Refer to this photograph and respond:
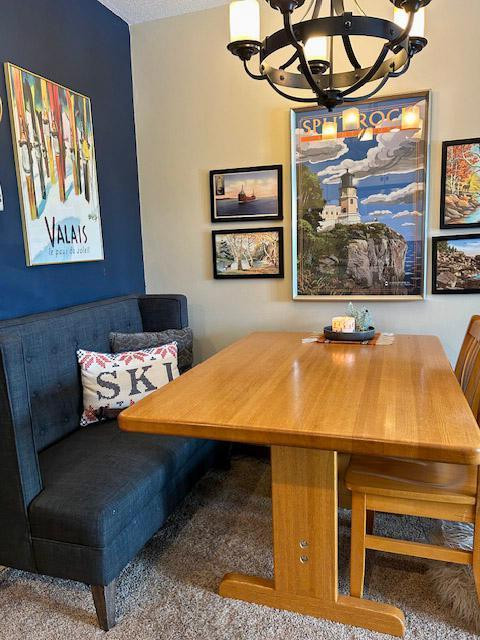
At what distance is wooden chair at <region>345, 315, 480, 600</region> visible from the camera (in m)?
1.53

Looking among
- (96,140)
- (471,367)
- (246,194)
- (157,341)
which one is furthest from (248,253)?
(471,367)

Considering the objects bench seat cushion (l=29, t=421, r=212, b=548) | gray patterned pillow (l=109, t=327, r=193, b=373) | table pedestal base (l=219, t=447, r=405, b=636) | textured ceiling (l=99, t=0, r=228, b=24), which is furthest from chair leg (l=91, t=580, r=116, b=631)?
textured ceiling (l=99, t=0, r=228, b=24)

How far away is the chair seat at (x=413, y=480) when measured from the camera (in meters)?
1.53

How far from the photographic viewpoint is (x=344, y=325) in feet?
7.92

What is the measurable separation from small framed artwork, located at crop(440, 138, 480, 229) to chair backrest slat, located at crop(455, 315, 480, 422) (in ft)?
2.31

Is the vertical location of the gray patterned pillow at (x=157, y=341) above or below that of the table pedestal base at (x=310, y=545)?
above

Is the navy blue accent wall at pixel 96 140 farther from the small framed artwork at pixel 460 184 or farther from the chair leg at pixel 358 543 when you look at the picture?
the small framed artwork at pixel 460 184

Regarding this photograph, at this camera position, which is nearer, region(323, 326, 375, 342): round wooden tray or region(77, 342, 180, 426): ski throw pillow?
region(77, 342, 180, 426): ski throw pillow

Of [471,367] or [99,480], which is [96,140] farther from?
[471,367]

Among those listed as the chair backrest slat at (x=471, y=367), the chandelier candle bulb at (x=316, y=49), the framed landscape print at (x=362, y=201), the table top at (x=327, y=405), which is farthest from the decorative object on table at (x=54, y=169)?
the chair backrest slat at (x=471, y=367)

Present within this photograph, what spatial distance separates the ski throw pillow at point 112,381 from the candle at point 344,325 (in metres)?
0.91

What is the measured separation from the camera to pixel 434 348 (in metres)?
2.19

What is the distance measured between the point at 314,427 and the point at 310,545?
21.8 inches

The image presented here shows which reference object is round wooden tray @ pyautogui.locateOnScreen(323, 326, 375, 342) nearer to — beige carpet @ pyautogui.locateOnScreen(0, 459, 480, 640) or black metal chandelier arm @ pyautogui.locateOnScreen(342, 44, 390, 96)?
beige carpet @ pyautogui.locateOnScreen(0, 459, 480, 640)
